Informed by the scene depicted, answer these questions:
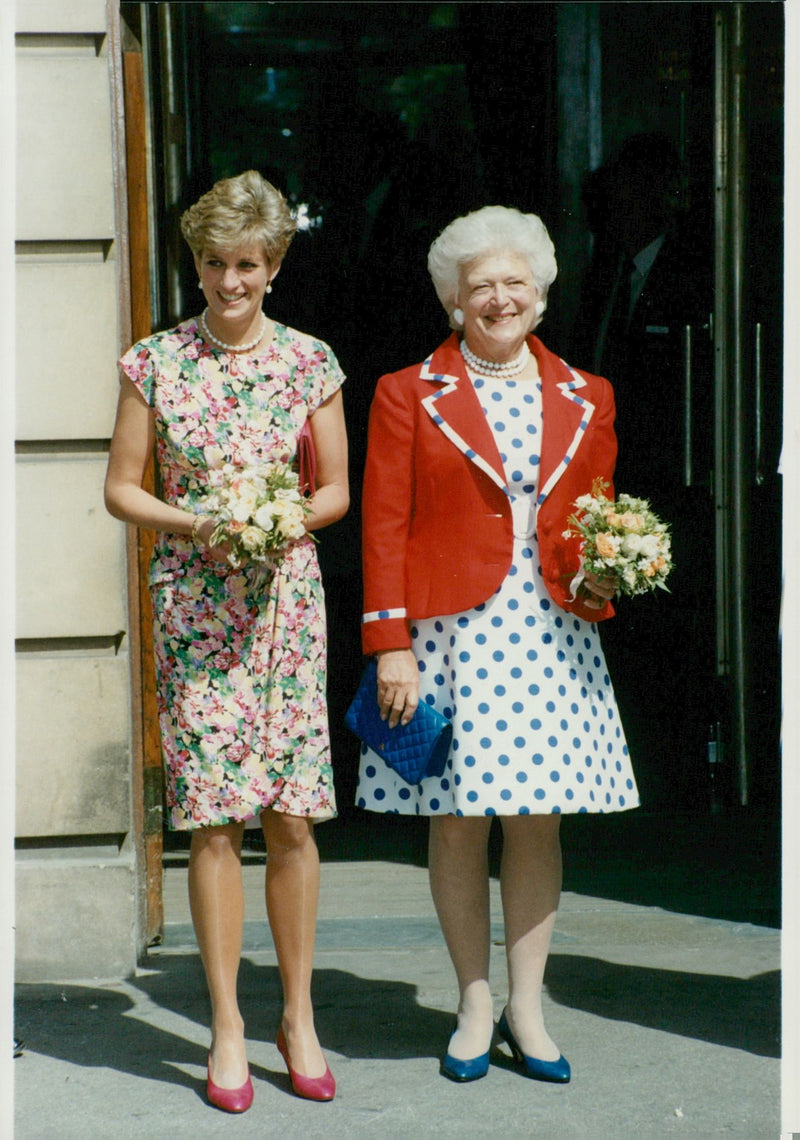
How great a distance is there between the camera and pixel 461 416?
3672 millimetres

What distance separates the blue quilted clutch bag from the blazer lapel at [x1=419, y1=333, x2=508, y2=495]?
24.3 inches

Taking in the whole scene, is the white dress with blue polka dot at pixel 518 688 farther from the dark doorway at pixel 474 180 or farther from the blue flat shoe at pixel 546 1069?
the dark doorway at pixel 474 180

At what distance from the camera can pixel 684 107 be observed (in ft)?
22.6

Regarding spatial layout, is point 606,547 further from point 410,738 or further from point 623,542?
point 410,738

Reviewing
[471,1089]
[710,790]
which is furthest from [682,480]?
[471,1089]

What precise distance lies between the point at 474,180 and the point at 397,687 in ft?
14.9

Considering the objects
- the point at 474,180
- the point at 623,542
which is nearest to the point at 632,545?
the point at 623,542

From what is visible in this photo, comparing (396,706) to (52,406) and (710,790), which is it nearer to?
(52,406)

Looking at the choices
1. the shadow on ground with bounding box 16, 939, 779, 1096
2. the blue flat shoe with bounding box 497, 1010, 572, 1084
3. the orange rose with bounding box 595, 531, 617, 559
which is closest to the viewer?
the orange rose with bounding box 595, 531, 617, 559

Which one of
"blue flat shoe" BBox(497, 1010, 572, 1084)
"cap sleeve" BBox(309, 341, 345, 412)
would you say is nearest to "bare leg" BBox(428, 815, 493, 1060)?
"blue flat shoe" BBox(497, 1010, 572, 1084)

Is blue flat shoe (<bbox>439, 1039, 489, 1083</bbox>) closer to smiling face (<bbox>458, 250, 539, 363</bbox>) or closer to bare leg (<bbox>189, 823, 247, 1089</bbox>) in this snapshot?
bare leg (<bbox>189, 823, 247, 1089</bbox>)

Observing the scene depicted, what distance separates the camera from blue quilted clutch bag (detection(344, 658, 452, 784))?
12.0 ft

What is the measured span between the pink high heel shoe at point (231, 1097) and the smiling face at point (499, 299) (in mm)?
1936

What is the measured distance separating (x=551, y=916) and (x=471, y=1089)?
0.47 m
